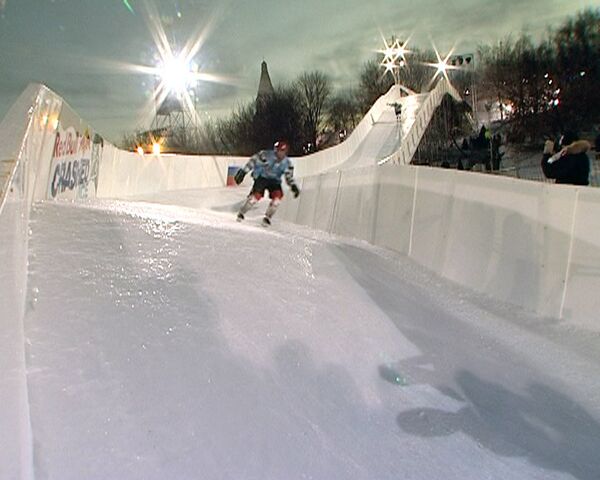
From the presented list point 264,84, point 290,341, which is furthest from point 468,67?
point 290,341

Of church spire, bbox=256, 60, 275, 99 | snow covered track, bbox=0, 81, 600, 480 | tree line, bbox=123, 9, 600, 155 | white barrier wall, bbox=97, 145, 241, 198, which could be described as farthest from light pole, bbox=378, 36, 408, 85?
snow covered track, bbox=0, 81, 600, 480

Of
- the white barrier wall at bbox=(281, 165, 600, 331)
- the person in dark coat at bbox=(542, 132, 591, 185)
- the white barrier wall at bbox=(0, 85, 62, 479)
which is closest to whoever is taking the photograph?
the white barrier wall at bbox=(0, 85, 62, 479)

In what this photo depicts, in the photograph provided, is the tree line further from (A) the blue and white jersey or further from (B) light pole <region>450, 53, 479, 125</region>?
(A) the blue and white jersey

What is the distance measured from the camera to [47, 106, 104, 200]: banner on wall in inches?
276

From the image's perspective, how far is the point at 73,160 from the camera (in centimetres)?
831

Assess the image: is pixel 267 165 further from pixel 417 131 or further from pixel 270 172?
pixel 417 131

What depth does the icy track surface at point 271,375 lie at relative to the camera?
223 centimetres

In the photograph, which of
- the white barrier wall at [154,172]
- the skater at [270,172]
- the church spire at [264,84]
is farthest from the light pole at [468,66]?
the skater at [270,172]

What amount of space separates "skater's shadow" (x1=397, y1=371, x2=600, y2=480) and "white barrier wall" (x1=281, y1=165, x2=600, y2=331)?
66.1 inches

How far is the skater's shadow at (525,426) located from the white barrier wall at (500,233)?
66.1 inches

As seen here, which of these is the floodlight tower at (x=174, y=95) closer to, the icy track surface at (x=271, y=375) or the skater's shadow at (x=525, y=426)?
the icy track surface at (x=271, y=375)

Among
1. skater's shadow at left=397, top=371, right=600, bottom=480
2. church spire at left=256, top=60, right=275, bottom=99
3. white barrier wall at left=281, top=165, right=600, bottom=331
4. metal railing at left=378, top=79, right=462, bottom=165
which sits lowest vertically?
skater's shadow at left=397, top=371, right=600, bottom=480

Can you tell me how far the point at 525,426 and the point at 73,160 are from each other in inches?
328

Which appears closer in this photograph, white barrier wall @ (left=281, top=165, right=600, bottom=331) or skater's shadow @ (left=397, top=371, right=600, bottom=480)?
skater's shadow @ (left=397, top=371, right=600, bottom=480)
